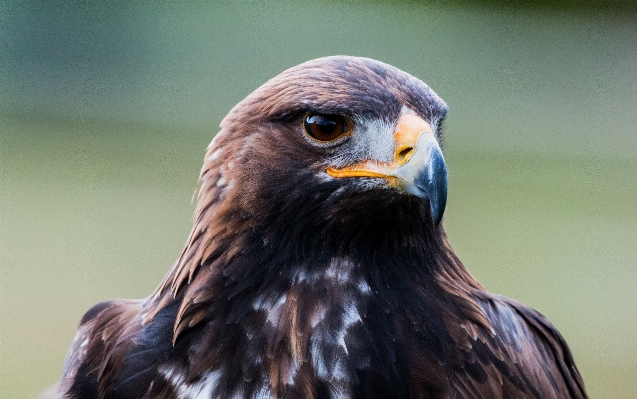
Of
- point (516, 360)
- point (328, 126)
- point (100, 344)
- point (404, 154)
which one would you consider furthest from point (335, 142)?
point (100, 344)

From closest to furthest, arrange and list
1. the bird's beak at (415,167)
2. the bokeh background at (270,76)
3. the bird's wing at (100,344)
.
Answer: the bird's beak at (415,167) → the bird's wing at (100,344) → the bokeh background at (270,76)

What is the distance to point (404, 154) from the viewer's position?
58.5 inches

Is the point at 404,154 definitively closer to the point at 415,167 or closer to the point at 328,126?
→ the point at 415,167

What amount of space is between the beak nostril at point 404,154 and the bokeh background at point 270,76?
12.7ft

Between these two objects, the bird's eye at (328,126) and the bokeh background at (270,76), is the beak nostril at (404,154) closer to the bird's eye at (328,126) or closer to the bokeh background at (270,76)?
the bird's eye at (328,126)

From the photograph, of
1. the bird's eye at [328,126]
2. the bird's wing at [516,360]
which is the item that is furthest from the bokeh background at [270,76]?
the bird's eye at [328,126]

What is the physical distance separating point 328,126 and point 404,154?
0.16m

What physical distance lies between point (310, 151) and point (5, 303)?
4.41 meters

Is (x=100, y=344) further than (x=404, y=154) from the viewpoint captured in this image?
Yes

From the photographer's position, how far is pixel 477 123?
6242mm

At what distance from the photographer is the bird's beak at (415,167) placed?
143 cm

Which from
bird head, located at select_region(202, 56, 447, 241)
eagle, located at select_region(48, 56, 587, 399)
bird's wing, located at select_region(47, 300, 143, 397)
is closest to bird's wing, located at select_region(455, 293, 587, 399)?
eagle, located at select_region(48, 56, 587, 399)

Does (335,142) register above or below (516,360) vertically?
above

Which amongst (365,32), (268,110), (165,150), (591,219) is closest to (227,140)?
(268,110)
